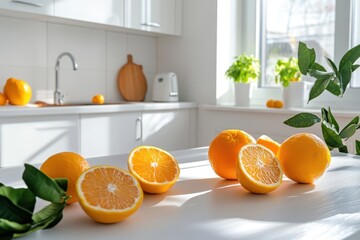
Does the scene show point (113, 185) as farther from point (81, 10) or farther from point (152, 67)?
point (152, 67)

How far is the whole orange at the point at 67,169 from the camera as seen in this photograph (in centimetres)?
62

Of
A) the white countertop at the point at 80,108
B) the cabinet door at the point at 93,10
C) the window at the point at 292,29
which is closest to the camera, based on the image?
the white countertop at the point at 80,108

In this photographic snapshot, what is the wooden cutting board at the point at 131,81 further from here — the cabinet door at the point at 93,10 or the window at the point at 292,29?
the window at the point at 292,29

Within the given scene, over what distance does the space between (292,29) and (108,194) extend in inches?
113

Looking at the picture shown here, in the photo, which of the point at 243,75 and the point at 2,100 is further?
the point at 243,75

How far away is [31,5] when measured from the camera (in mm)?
2438

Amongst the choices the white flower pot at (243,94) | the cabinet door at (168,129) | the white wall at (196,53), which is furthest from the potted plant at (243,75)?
the cabinet door at (168,129)

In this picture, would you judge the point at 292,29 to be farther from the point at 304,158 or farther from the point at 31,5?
the point at 304,158

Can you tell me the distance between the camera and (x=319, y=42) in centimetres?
301

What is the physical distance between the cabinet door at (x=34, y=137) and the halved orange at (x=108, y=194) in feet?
5.84

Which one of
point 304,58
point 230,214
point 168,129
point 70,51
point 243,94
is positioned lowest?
point 168,129

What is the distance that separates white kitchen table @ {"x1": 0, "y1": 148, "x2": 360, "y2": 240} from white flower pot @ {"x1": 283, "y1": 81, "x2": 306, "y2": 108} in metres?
2.06

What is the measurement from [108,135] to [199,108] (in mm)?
837

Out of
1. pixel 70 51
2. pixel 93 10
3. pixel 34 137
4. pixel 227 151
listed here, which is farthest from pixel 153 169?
pixel 70 51
